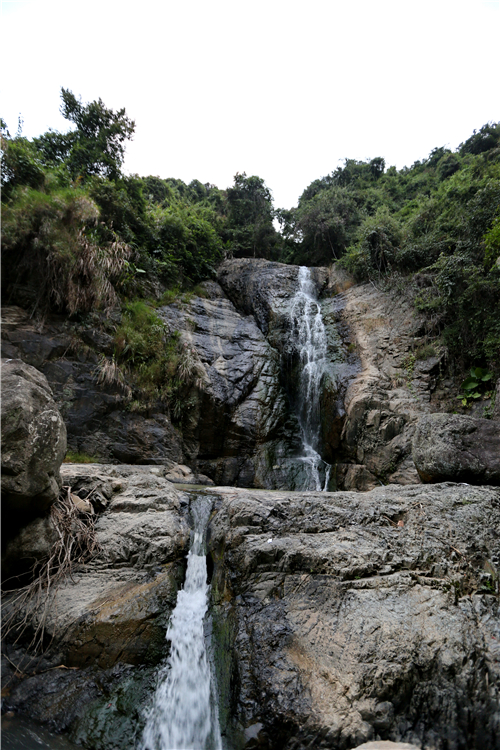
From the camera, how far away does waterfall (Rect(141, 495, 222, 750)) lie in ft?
8.79

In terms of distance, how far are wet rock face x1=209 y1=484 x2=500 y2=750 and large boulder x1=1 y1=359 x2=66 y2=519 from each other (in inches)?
78.4

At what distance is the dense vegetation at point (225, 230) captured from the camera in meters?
7.15

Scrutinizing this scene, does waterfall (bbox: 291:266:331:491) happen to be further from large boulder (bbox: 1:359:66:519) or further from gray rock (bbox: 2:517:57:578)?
large boulder (bbox: 1:359:66:519)

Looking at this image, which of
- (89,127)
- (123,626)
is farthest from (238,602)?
(89,127)

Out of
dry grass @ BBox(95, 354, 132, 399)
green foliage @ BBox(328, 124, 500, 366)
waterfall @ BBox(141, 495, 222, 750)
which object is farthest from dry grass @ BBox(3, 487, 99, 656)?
green foliage @ BBox(328, 124, 500, 366)

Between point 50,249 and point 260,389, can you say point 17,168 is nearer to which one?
point 50,249

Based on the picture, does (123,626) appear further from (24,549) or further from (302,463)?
(302,463)

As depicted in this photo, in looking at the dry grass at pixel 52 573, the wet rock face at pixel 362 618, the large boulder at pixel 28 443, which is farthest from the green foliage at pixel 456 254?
the dry grass at pixel 52 573

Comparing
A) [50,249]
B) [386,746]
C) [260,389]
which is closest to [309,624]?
[386,746]

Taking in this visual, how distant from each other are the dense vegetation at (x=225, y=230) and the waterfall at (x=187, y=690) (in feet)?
21.3

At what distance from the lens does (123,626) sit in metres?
3.10

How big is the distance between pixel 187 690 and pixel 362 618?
5.66 ft

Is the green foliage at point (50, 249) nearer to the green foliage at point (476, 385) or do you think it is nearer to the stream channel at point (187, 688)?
the stream channel at point (187, 688)

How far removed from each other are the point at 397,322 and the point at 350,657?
8.53 metres
